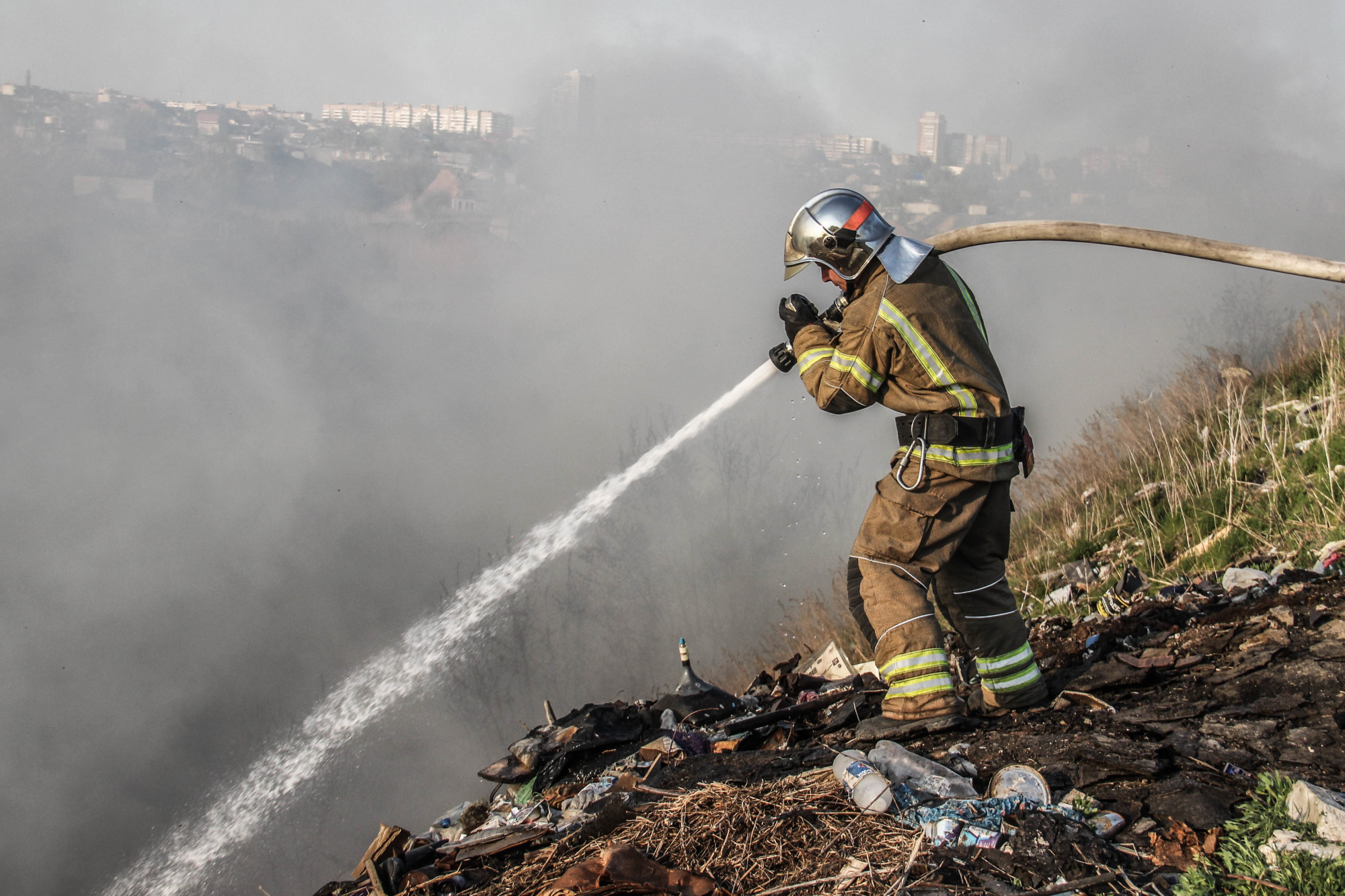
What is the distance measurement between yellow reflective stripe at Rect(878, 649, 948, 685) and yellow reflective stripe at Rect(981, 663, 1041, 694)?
34cm

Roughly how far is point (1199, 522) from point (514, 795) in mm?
4150

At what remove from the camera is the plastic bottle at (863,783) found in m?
2.09

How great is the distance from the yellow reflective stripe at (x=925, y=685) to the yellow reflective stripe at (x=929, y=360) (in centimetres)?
87

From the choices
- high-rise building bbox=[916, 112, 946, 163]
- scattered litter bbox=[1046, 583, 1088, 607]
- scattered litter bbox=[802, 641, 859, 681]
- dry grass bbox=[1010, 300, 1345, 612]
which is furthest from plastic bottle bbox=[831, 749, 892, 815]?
high-rise building bbox=[916, 112, 946, 163]

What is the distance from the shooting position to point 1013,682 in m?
2.92

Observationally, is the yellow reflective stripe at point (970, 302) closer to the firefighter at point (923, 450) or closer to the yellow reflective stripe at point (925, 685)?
the firefighter at point (923, 450)

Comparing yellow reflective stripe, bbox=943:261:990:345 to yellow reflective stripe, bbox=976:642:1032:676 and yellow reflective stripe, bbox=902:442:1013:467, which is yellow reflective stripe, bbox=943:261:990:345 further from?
yellow reflective stripe, bbox=976:642:1032:676

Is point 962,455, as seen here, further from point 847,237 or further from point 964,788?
point 964,788

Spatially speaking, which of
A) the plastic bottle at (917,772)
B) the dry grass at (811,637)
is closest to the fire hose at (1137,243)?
the plastic bottle at (917,772)

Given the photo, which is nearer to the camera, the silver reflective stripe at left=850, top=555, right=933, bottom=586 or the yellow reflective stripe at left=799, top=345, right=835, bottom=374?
the silver reflective stripe at left=850, top=555, right=933, bottom=586

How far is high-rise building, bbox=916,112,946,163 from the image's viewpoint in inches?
1220

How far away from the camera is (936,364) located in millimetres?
2684

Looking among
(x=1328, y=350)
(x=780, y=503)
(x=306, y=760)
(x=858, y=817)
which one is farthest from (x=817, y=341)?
(x=780, y=503)

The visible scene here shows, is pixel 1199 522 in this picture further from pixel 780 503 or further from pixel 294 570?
pixel 780 503
